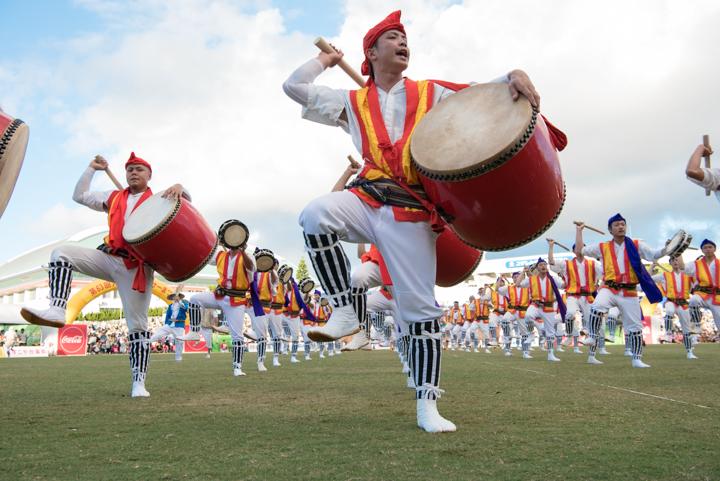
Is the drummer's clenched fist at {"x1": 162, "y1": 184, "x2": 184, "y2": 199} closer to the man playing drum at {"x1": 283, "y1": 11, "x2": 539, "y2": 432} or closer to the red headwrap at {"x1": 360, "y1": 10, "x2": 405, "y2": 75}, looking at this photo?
the man playing drum at {"x1": 283, "y1": 11, "x2": 539, "y2": 432}

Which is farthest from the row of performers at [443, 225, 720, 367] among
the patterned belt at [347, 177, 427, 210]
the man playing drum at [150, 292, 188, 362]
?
the man playing drum at [150, 292, 188, 362]

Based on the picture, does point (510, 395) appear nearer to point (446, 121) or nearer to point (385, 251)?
point (385, 251)

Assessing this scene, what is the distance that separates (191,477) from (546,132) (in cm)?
229

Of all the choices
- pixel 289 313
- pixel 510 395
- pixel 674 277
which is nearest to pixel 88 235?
pixel 289 313

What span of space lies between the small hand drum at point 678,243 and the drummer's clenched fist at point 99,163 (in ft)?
21.8

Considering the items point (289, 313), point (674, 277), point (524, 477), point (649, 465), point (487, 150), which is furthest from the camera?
point (289, 313)

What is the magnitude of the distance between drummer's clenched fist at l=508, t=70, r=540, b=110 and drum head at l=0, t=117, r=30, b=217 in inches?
91.7

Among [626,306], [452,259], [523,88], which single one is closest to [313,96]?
[523,88]

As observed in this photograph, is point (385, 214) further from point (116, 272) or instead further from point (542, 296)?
point (542, 296)

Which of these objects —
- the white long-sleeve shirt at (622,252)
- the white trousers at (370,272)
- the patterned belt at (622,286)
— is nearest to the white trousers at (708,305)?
the patterned belt at (622,286)

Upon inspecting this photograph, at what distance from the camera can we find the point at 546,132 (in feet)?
10.1

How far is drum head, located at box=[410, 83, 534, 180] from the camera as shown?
2908 millimetres

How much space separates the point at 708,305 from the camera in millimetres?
11781

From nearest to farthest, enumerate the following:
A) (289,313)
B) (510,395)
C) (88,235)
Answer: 1. (510,395)
2. (289,313)
3. (88,235)
